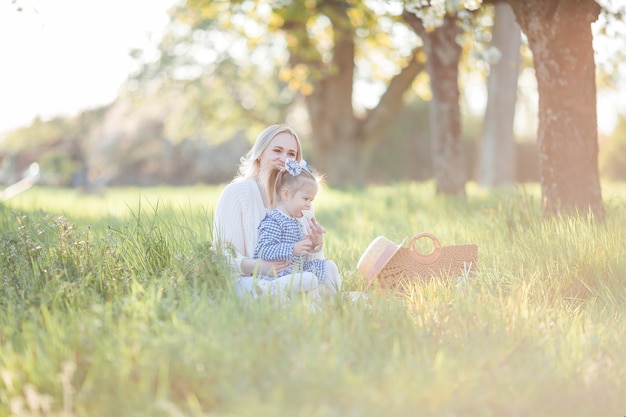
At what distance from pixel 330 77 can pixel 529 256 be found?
11.0 m

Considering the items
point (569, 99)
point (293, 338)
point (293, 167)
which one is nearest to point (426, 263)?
point (293, 167)

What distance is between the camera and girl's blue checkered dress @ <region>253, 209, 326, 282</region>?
15.4 ft

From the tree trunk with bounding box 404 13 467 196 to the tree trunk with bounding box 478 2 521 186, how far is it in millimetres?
3648

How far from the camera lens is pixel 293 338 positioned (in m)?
3.54

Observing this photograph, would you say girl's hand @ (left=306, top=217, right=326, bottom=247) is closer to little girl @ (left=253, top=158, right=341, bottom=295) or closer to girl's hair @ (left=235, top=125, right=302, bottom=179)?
little girl @ (left=253, top=158, right=341, bottom=295)

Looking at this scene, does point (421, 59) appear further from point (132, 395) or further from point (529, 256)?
point (132, 395)

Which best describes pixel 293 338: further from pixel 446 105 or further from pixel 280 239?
pixel 446 105

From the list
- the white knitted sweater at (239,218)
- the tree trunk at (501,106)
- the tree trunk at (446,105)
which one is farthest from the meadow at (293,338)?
the tree trunk at (501,106)

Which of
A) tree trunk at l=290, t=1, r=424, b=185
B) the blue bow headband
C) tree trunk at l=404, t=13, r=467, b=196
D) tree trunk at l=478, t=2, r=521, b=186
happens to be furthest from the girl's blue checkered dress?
tree trunk at l=290, t=1, r=424, b=185

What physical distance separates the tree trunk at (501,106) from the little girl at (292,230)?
9496 mm

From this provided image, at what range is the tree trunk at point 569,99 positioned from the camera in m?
6.60

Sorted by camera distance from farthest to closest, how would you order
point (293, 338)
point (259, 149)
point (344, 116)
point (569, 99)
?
1. point (344, 116)
2. point (569, 99)
3. point (259, 149)
4. point (293, 338)

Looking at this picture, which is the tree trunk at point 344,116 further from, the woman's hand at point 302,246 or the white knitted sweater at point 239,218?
the woman's hand at point 302,246

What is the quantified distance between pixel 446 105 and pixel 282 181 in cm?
582
